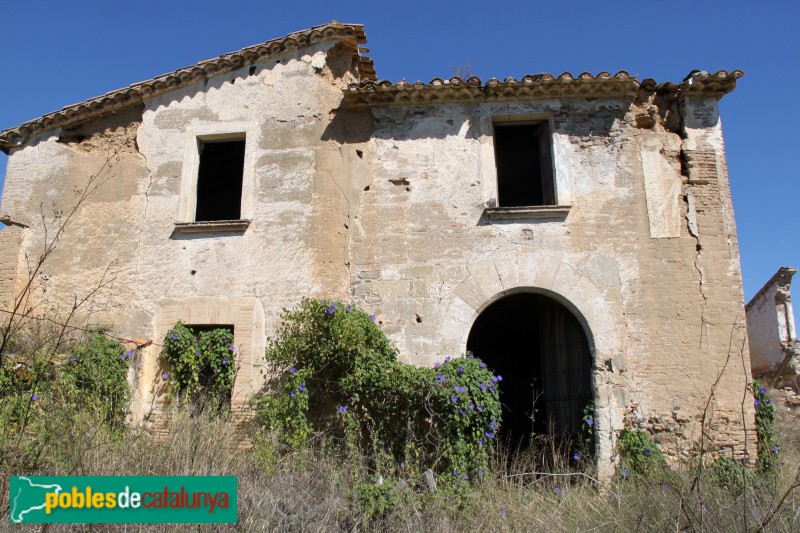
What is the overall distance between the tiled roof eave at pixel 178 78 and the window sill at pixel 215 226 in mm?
2236

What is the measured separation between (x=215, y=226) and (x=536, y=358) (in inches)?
260

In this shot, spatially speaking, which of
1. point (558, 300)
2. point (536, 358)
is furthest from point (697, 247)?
point (536, 358)

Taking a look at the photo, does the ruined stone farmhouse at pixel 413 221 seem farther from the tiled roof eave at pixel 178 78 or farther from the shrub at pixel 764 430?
the shrub at pixel 764 430

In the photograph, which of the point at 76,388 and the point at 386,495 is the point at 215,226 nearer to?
the point at 76,388

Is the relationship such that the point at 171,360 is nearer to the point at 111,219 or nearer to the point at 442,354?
the point at 111,219

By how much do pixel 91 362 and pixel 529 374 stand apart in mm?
7803

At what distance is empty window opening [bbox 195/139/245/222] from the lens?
10.7 metres

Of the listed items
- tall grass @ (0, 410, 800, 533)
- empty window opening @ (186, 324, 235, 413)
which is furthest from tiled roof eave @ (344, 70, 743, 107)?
tall grass @ (0, 410, 800, 533)

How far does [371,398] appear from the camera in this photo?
24.7 ft

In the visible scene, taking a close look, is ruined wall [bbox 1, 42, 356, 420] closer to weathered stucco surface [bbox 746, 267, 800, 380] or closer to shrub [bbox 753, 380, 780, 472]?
shrub [bbox 753, 380, 780, 472]

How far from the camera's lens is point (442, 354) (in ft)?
26.5

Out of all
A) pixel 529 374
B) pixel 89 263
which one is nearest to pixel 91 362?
pixel 89 263

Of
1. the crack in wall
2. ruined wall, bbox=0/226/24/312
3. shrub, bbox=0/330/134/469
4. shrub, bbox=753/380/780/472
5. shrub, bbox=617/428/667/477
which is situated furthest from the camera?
ruined wall, bbox=0/226/24/312

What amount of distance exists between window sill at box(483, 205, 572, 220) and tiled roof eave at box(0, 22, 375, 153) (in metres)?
3.13
